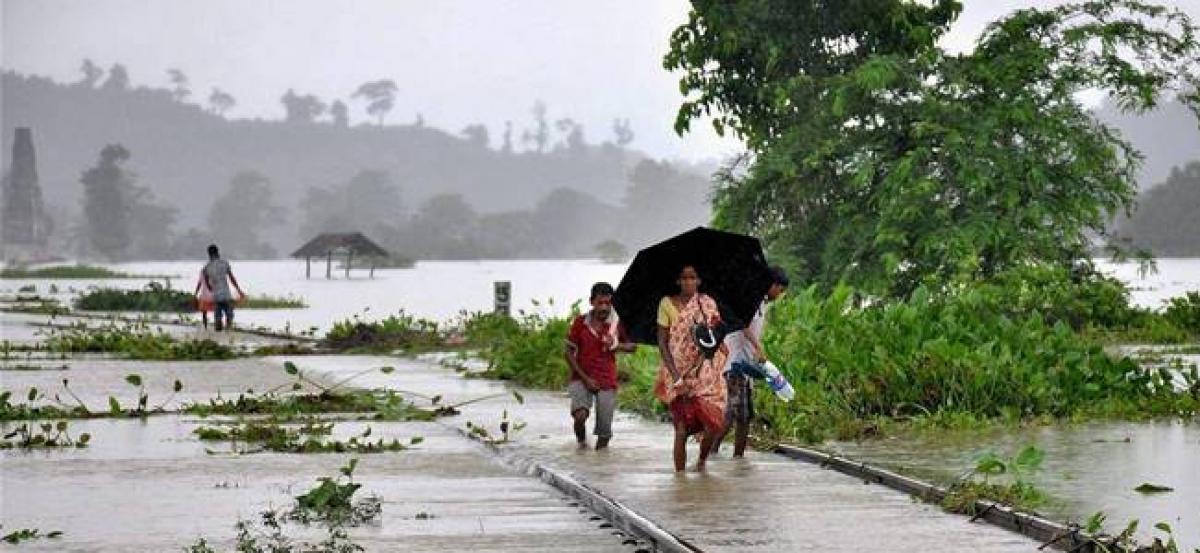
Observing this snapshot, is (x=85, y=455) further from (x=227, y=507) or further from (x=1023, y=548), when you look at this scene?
(x=1023, y=548)

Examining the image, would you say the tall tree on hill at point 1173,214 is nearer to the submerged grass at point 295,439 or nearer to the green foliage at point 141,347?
the green foliage at point 141,347

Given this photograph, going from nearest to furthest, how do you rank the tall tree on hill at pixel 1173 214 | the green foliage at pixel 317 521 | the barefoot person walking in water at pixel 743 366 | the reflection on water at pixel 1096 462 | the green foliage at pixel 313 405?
the green foliage at pixel 317 521
the reflection on water at pixel 1096 462
the barefoot person walking in water at pixel 743 366
the green foliage at pixel 313 405
the tall tree on hill at pixel 1173 214

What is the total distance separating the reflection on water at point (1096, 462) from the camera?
1255 cm

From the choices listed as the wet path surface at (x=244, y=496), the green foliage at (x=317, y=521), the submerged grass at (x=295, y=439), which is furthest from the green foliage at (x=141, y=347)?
the green foliage at (x=317, y=521)

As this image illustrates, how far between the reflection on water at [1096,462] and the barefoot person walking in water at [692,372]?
1.56 meters

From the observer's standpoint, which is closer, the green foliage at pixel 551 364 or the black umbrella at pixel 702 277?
the black umbrella at pixel 702 277

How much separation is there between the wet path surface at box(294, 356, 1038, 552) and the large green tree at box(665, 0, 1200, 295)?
15.7 metres

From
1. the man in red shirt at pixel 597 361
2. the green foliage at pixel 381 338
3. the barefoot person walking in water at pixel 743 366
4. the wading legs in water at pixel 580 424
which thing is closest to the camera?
the barefoot person walking in water at pixel 743 366

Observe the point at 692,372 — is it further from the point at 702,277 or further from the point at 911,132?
the point at 911,132

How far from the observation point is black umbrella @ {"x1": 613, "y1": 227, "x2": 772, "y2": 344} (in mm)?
15159

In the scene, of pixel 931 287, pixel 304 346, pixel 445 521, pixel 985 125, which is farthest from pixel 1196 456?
pixel 304 346

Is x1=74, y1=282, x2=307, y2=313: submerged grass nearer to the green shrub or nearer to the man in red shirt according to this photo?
the green shrub

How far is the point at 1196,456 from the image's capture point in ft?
52.4

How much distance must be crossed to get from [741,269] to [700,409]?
1.39 metres
